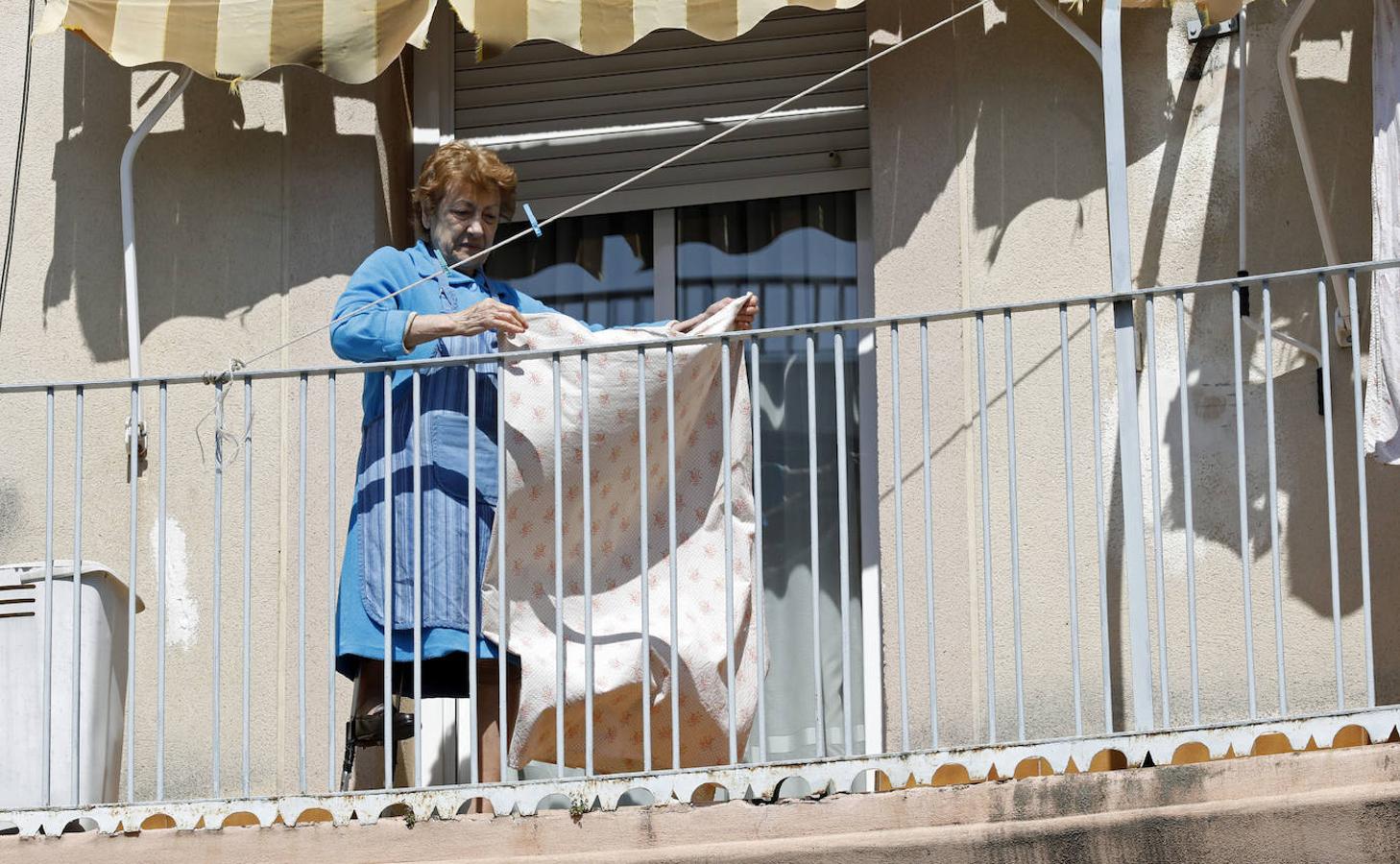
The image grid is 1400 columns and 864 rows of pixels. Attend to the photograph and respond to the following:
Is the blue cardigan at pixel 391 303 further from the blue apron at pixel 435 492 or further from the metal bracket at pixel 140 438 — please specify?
the metal bracket at pixel 140 438

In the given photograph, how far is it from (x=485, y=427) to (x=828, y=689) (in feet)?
5.35

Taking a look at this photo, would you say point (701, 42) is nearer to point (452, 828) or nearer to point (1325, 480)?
point (1325, 480)

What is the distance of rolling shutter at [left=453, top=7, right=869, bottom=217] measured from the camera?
7.96m

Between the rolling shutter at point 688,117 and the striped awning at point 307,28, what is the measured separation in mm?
612

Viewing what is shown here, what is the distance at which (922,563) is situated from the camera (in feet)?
24.1

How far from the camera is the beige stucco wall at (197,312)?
7613mm

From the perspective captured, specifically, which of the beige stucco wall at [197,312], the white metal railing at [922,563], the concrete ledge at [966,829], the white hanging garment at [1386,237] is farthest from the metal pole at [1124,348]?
the beige stucco wall at [197,312]

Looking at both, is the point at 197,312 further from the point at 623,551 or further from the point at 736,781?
the point at 736,781

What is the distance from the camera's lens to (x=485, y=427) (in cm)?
659

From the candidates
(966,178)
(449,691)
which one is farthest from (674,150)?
(449,691)

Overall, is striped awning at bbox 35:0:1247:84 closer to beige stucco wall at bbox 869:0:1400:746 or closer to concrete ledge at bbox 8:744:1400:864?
beige stucco wall at bbox 869:0:1400:746

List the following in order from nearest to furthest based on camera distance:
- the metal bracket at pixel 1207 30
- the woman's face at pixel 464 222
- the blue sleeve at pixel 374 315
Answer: the blue sleeve at pixel 374 315, the woman's face at pixel 464 222, the metal bracket at pixel 1207 30

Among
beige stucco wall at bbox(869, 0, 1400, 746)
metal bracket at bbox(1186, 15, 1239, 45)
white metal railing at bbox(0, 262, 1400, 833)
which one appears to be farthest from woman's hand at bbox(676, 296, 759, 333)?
metal bracket at bbox(1186, 15, 1239, 45)

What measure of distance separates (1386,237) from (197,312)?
12.5 ft
